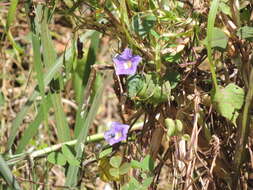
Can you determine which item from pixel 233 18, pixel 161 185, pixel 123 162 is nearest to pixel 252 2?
pixel 233 18

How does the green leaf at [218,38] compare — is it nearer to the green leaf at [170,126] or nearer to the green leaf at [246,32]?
the green leaf at [246,32]

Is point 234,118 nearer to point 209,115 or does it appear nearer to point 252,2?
point 209,115

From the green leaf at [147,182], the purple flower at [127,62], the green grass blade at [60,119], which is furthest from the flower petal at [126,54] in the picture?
the green grass blade at [60,119]

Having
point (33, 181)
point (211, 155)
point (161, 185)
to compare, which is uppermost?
point (211, 155)

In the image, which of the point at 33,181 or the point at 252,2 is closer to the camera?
the point at 252,2

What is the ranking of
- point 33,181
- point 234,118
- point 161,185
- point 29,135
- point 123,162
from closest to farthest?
1. point 234,118
2. point 123,162
3. point 33,181
4. point 29,135
5. point 161,185
